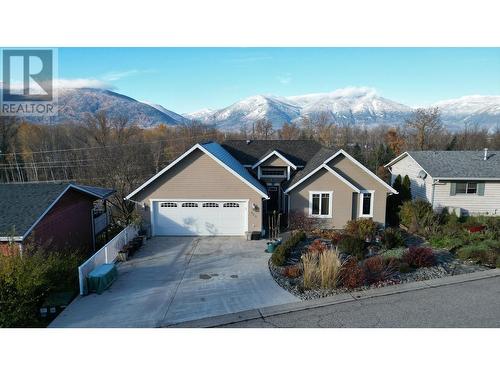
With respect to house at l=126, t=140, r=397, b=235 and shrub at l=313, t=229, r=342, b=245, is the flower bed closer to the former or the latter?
shrub at l=313, t=229, r=342, b=245

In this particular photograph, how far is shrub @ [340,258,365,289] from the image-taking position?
1044 cm

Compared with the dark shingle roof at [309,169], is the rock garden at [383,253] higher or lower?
lower

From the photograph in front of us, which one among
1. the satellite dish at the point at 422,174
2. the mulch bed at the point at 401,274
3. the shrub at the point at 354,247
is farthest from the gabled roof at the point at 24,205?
the satellite dish at the point at 422,174

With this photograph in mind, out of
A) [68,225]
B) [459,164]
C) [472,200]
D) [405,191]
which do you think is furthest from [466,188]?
[68,225]

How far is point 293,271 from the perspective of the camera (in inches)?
453

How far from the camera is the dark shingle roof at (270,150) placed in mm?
22553

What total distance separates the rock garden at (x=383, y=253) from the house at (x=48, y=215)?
8.43 m

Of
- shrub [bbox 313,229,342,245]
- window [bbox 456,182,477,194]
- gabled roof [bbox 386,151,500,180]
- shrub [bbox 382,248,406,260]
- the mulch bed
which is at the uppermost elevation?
gabled roof [bbox 386,151,500,180]

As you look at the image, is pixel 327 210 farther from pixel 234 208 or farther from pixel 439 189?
pixel 439 189

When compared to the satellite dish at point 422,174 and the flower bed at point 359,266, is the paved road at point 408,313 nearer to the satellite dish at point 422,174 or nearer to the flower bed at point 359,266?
the flower bed at point 359,266

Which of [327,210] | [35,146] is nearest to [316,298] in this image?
[327,210]

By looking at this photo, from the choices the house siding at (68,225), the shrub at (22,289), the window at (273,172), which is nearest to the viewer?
the shrub at (22,289)

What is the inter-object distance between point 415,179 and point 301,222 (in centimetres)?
948

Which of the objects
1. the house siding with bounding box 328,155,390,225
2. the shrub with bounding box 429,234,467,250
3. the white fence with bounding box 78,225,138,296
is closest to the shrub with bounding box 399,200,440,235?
the shrub with bounding box 429,234,467,250
